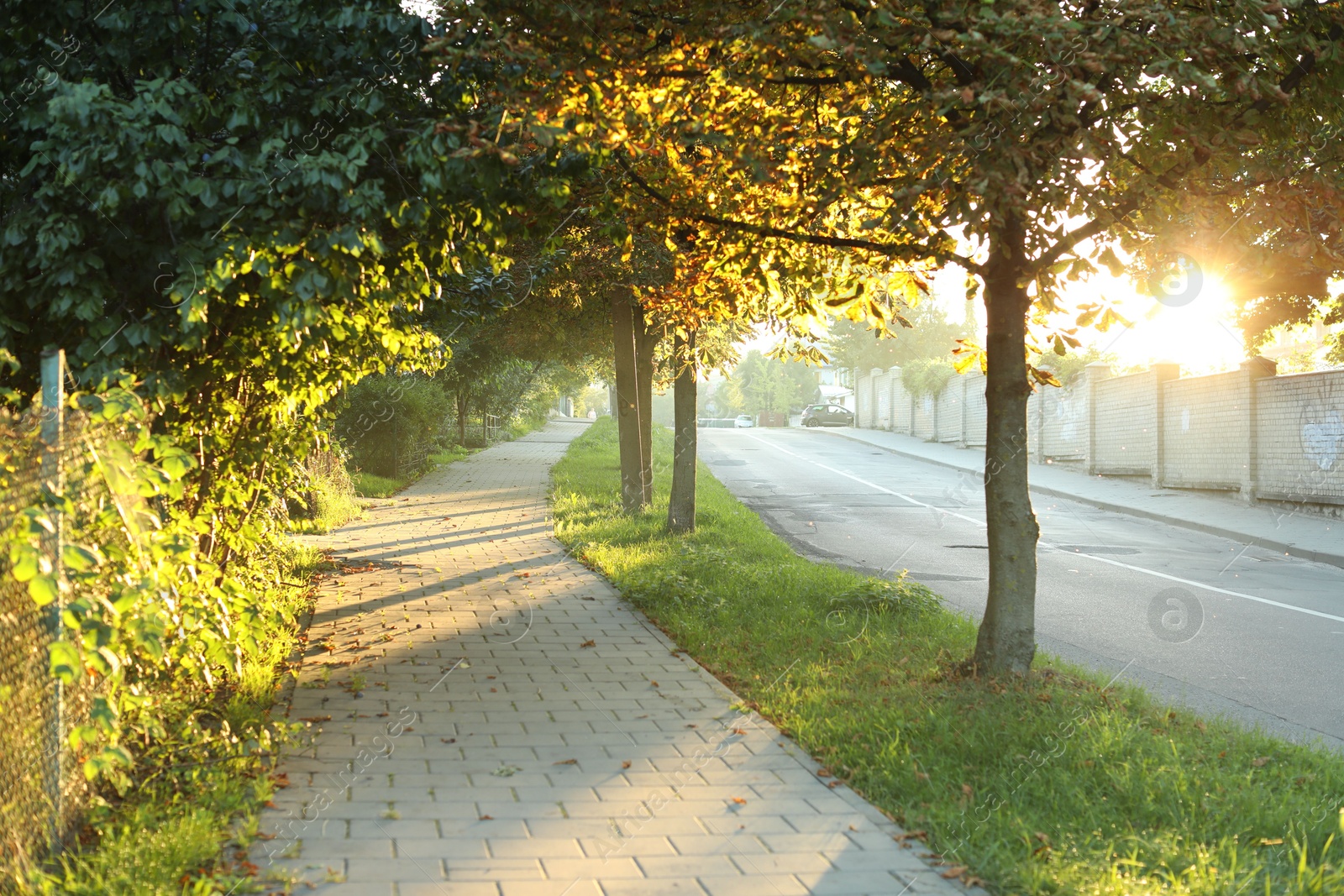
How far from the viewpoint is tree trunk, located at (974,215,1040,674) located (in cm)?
634

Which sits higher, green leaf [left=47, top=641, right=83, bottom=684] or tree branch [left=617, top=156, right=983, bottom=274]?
tree branch [left=617, top=156, right=983, bottom=274]

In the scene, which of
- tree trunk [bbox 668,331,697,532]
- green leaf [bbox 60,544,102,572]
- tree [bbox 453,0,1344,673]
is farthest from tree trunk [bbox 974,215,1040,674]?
tree trunk [bbox 668,331,697,532]

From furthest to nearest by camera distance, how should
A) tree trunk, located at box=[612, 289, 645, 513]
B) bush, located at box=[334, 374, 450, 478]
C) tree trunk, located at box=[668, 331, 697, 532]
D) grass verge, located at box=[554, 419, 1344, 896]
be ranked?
bush, located at box=[334, 374, 450, 478], tree trunk, located at box=[612, 289, 645, 513], tree trunk, located at box=[668, 331, 697, 532], grass verge, located at box=[554, 419, 1344, 896]

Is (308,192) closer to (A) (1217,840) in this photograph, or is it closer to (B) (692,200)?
(B) (692,200)

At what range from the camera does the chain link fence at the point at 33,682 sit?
3.48 metres

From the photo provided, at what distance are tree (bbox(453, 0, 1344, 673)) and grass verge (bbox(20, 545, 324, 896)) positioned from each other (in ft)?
10.4

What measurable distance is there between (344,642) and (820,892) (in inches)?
193

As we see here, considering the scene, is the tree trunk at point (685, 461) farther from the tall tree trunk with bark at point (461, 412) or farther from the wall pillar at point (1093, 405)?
the wall pillar at point (1093, 405)

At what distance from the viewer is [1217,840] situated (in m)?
4.31

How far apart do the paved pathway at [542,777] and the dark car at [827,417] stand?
50.2 m

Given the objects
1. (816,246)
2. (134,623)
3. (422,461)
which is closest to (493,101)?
(816,246)

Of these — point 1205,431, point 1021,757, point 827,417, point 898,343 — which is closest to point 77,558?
point 1021,757

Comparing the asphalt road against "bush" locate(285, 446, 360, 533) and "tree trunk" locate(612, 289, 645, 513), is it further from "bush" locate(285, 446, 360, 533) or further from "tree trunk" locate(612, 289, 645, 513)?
"bush" locate(285, 446, 360, 533)

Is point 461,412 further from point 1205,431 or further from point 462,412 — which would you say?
point 1205,431
